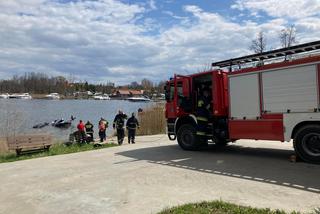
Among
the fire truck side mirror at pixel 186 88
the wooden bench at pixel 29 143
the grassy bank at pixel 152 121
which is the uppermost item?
the fire truck side mirror at pixel 186 88

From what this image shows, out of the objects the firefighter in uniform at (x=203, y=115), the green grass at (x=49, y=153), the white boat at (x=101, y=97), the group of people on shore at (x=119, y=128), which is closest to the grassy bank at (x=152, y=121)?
the group of people on shore at (x=119, y=128)

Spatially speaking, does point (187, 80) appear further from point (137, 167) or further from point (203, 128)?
point (137, 167)

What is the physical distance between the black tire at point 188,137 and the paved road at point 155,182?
608mm

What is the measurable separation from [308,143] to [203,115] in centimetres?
422

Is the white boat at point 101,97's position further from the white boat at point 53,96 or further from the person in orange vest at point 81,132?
the person in orange vest at point 81,132

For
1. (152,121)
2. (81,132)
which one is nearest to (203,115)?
(81,132)

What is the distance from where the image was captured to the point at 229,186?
340 inches

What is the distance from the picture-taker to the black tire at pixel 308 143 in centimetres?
1083

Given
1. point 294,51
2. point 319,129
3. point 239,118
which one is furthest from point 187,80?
point 319,129

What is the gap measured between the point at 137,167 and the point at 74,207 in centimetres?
395

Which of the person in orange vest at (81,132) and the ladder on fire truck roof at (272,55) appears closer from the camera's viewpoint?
the ladder on fire truck roof at (272,55)

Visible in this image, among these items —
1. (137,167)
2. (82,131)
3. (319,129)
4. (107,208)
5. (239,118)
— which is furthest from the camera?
(82,131)

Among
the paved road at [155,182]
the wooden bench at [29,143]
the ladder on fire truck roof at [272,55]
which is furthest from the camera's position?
the wooden bench at [29,143]

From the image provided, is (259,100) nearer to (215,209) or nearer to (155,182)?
(155,182)
